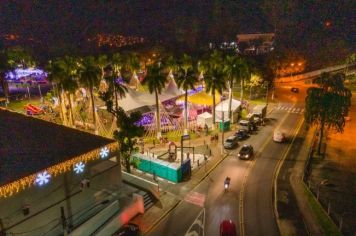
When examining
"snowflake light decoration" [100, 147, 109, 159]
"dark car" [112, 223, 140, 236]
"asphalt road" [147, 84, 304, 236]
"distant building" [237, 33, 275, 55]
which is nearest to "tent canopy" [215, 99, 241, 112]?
"asphalt road" [147, 84, 304, 236]

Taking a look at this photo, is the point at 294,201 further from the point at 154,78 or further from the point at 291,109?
the point at 291,109

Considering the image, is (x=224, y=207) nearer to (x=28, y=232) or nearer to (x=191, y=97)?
(x=28, y=232)

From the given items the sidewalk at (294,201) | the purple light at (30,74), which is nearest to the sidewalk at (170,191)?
the sidewalk at (294,201)

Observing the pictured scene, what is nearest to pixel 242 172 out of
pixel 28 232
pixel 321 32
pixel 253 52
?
pixel 28 232

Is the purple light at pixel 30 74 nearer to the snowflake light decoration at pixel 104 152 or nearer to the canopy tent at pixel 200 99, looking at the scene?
the canopy tent at pixel 200 99

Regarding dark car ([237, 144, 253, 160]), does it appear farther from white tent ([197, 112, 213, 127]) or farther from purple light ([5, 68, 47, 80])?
purple light ([5, 68, 47, 80])

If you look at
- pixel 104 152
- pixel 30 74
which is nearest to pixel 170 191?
pixel 104 152
